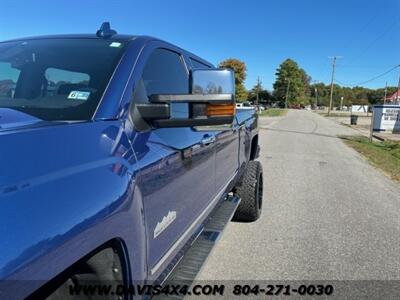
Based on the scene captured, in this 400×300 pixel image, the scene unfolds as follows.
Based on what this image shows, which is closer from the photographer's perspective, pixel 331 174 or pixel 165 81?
pixel 165 81

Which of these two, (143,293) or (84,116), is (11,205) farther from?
(143,293)

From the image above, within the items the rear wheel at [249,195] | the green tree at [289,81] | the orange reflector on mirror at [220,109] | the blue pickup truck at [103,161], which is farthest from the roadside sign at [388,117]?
the green tree at [289,81]

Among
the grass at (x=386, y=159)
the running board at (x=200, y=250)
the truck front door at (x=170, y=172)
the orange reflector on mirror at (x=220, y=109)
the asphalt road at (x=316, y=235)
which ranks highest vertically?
the orange reflector on mirror at (x=220, y=109)

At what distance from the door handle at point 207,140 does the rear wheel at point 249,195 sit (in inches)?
77.3

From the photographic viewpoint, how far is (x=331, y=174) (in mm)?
9961

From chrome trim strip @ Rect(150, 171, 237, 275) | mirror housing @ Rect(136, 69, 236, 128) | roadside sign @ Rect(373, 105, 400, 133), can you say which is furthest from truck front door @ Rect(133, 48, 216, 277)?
roadside sign @ Rect(373, 105, 400, 133)

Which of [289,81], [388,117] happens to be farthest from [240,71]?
[388,117]

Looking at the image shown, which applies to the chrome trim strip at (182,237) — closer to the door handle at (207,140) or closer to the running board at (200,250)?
the running board at (200,250)

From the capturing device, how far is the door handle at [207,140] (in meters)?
3.15

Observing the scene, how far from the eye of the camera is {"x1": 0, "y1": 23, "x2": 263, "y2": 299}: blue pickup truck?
127 centimetres

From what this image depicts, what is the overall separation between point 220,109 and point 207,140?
103cm

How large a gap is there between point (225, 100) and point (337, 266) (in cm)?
287

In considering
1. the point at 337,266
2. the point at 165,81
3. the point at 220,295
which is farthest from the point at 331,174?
the point at 165,81

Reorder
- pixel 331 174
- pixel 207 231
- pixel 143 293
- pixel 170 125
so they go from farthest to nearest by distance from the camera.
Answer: pixel 331 174, pixel 207 231, pixel 170 125, pixel 143 293
